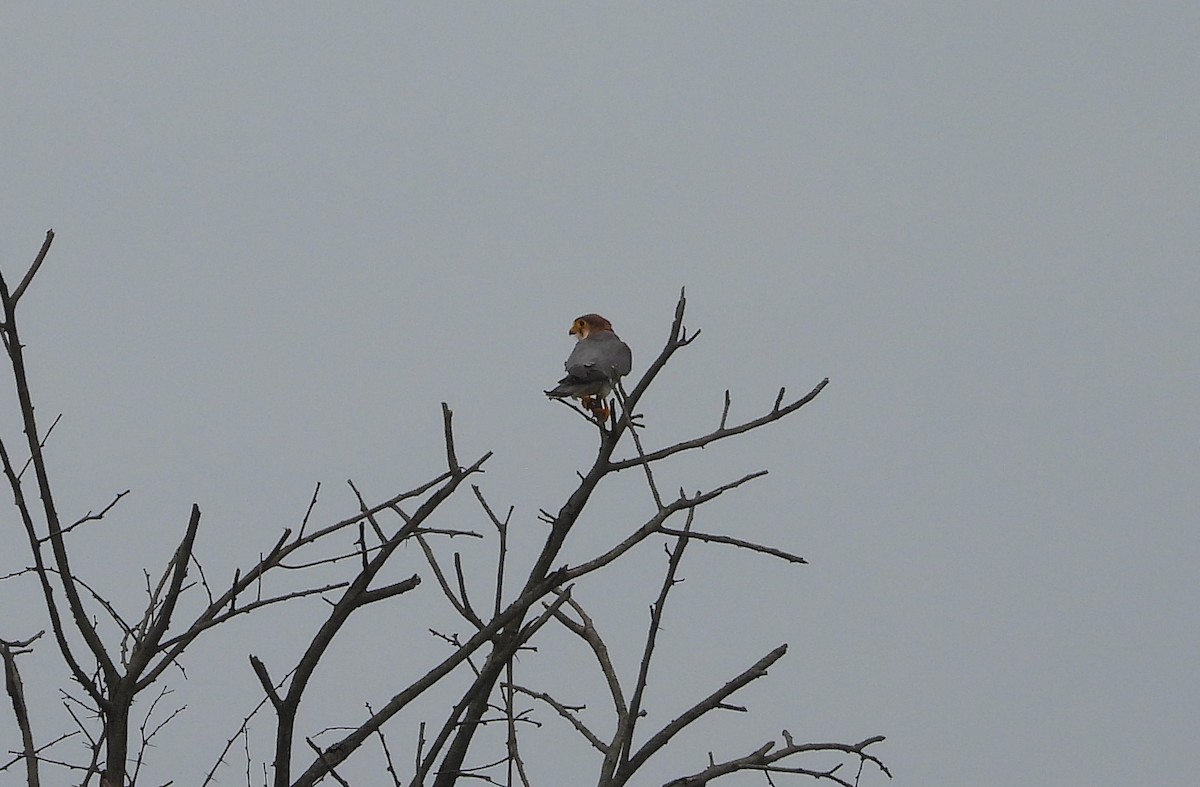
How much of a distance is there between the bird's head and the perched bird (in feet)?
0.06

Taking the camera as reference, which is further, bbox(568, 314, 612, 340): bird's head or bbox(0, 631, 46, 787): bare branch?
bbox(568, 314, 612, 340): bird's head

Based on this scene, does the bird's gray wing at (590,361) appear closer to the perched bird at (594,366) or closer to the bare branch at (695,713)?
the perched bird at (594,366)

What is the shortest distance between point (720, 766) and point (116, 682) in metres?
1.14

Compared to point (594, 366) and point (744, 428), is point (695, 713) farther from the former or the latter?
point (594, 366)

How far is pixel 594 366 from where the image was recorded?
21.1 ft

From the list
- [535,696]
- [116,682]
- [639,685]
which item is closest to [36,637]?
[116,682]

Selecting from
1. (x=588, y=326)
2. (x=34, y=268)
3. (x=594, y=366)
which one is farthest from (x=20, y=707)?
(x=588, y=326)

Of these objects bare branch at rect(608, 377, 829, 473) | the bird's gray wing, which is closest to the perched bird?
the bird's gray wing

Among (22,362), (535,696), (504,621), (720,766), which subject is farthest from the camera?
(535,696)

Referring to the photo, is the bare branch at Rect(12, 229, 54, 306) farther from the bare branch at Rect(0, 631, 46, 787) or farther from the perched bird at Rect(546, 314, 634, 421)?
the perched bird at Rect(546, 314, 634, 421)

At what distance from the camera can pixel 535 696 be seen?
3.48 m

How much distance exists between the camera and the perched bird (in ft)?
21.0

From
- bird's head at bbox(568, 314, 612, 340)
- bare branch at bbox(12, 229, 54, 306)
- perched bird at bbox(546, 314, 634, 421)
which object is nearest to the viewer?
bare branch at bbox(12, 229, 54, 306)

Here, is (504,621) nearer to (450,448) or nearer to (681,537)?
(450,448)
